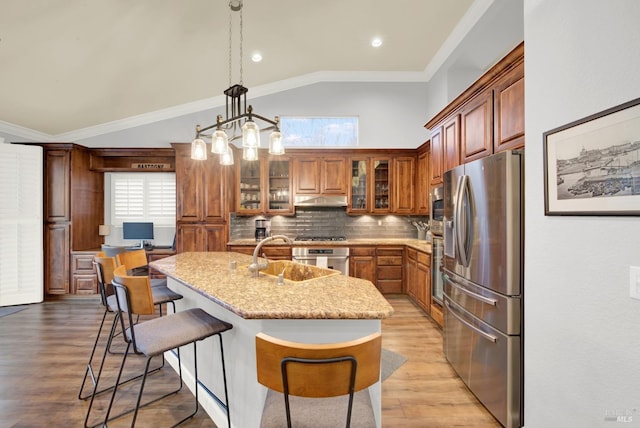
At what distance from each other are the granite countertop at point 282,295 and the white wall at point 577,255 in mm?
924

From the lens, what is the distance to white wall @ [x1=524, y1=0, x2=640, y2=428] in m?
1.19

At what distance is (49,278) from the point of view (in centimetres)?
444

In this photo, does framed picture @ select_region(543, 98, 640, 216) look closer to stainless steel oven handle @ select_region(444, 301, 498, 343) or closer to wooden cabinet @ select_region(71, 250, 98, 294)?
stainless steel oven handle @ select_region(444, 301, 498, 343)

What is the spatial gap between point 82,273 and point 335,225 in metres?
4.10

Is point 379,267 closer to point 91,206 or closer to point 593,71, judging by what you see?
point 593,71

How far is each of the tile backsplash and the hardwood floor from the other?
1996 mm

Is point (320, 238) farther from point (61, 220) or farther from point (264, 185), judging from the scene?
point (61, 220)

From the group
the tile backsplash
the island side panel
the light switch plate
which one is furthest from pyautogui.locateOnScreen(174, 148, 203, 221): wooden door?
the light switch plate

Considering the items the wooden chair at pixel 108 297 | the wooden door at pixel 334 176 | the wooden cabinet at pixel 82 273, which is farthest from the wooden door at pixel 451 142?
the wooden cabinet at pixel 82 273

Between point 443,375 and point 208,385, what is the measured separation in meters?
1.90

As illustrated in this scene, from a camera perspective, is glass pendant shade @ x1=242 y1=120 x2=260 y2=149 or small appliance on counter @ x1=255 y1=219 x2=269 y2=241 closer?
glass pendant shade @ x1=242 y1=120 x2=260 y2=149

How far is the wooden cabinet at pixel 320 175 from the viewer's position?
4.90 m

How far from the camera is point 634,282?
1143 millimetres

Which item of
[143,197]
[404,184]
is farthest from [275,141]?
[143,197]
